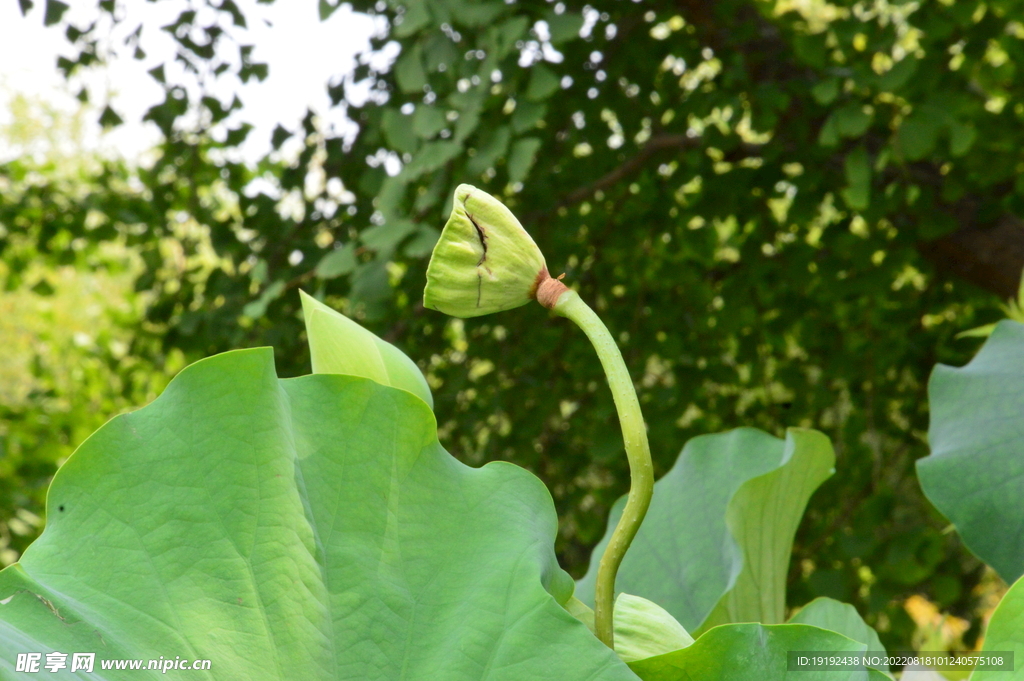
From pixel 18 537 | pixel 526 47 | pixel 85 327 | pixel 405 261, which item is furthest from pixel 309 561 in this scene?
pixel 85 327

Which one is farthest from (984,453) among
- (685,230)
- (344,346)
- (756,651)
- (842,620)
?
(685,230)

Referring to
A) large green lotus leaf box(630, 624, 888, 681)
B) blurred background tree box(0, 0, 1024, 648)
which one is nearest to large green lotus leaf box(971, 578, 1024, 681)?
large green lotus leaf box(630, 624, 888, 681)

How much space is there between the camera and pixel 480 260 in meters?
0.32

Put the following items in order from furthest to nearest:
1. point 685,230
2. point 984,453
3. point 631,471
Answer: point 685,230, point 984,453, point 631,471

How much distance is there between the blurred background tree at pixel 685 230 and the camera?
158 centimetres

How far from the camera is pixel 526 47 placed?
1.35 metres

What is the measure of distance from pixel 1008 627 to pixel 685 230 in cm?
162

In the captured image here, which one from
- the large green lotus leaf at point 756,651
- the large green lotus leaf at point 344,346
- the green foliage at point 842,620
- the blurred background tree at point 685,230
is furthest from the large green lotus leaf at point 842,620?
the blurred background tree at point 685,230

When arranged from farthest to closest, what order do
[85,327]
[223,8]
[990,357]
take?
[85,327], [223,8], [990,357]

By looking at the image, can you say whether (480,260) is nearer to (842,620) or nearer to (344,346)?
(344,346)

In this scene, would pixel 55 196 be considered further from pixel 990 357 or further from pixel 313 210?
pixel 990 357

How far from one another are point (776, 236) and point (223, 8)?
1338mm

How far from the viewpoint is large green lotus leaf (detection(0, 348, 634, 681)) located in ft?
0.97

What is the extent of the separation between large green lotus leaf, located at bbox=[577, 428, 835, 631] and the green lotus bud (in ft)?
0.67
